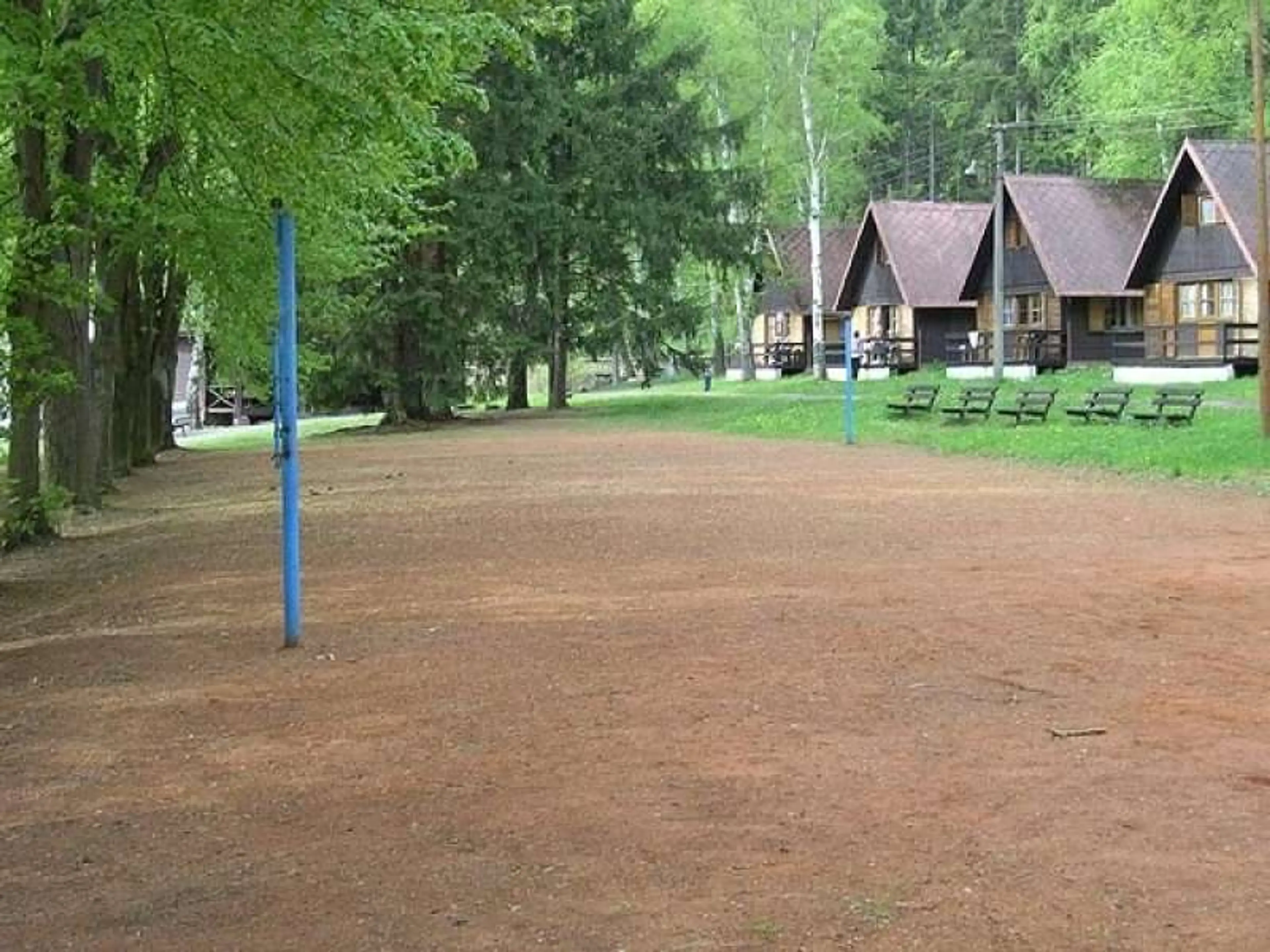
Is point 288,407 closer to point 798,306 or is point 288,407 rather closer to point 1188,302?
point 1188,302

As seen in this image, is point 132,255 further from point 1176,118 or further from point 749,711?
point 1176,118

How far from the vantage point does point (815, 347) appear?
56781mm

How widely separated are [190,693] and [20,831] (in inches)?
99.5

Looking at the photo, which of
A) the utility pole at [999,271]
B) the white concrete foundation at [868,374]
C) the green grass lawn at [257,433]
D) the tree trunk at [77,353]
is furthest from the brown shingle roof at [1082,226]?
the tree trunk at [77,353]

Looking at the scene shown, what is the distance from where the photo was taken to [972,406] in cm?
3284

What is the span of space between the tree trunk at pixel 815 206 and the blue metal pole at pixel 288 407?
43.8 meters

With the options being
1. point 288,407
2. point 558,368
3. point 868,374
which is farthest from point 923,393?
point 288,407

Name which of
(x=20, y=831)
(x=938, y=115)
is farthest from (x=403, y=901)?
(x=938, y=115)

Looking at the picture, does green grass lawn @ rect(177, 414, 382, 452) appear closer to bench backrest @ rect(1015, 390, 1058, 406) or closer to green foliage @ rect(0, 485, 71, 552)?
bench backrest @ rect(1015, 390, 1058, 406)

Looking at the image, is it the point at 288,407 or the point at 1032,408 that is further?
the point at 1032,408

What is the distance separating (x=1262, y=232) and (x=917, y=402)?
1245 centimetres

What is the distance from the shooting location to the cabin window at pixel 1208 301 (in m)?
42.4

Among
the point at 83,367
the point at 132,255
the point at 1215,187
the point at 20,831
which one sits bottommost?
the point at 20,831

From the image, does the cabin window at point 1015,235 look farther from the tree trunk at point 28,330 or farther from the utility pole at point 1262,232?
the tree trunk at point 28,330
